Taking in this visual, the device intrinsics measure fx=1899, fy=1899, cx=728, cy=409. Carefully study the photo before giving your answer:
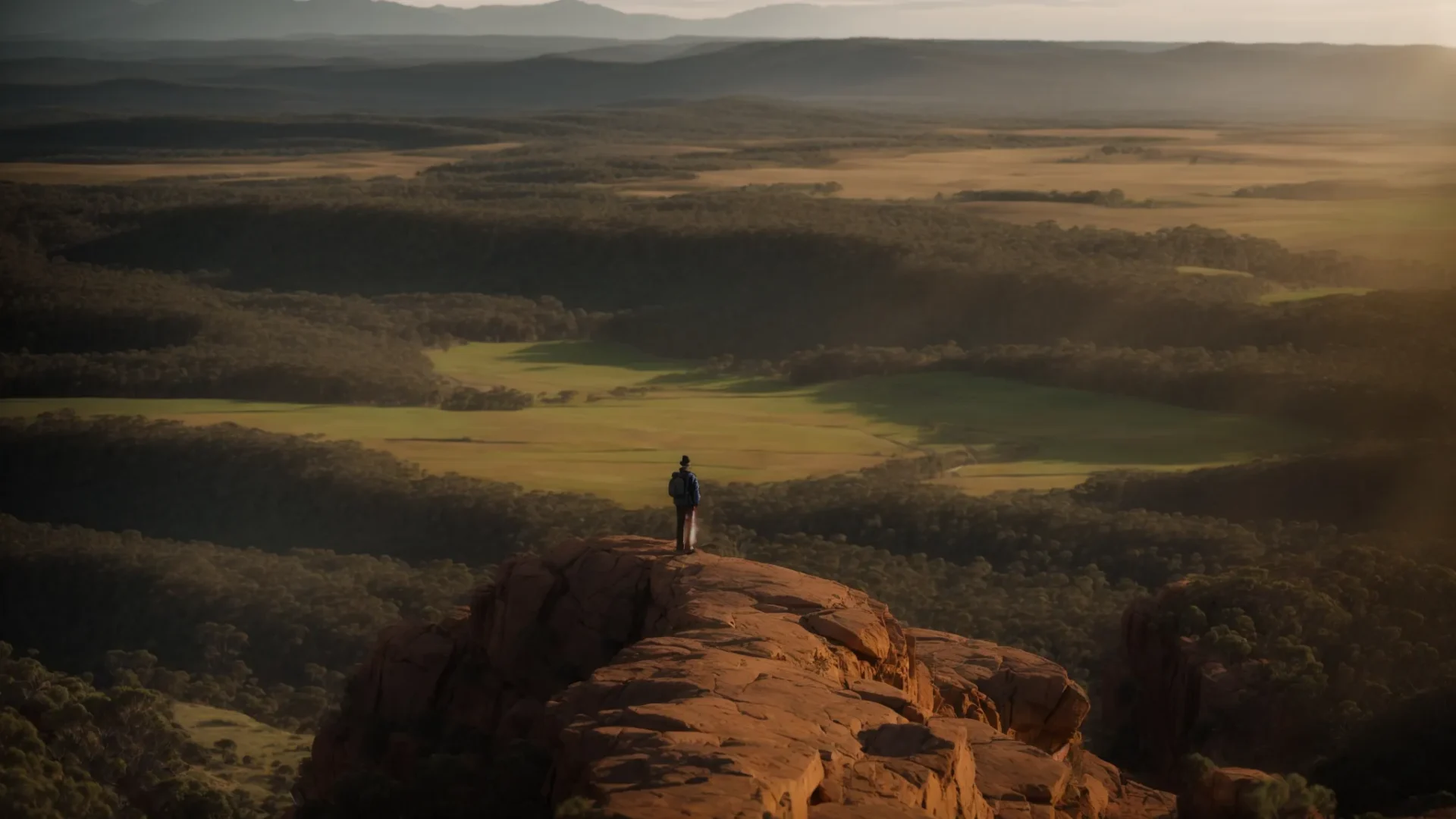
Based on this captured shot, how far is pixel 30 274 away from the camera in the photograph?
398 ft

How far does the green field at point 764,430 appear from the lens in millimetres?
70125

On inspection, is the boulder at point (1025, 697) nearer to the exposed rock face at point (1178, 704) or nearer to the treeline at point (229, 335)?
the exposed rock face at point (1178, 704)

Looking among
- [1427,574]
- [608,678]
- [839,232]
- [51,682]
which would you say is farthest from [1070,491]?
[839,232]

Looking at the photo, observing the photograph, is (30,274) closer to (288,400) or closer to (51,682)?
(288,400)

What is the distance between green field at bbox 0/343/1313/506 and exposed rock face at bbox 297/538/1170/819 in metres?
33.1

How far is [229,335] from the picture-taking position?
103 meters

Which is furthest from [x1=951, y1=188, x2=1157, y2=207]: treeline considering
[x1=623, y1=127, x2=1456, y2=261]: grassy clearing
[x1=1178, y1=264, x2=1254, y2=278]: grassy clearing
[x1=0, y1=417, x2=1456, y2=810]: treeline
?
[x1=0, y1=417, x2=1456, y2=810]: treeline

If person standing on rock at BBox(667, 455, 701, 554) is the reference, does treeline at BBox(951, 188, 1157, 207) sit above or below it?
below

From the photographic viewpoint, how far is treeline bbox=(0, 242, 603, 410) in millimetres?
92938

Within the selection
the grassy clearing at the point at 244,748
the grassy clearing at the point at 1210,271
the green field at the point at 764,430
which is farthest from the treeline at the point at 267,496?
the grassy clearing at the point at 1210,271

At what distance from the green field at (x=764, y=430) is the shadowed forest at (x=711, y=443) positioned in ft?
1.16

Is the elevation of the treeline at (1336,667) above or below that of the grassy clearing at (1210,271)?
above

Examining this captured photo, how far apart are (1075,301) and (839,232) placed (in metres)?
24.5

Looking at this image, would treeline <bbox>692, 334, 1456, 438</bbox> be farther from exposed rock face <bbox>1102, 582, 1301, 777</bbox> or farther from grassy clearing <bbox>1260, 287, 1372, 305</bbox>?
exposed rock face <bbox>1102, 582, 1301, 777</bbox>
